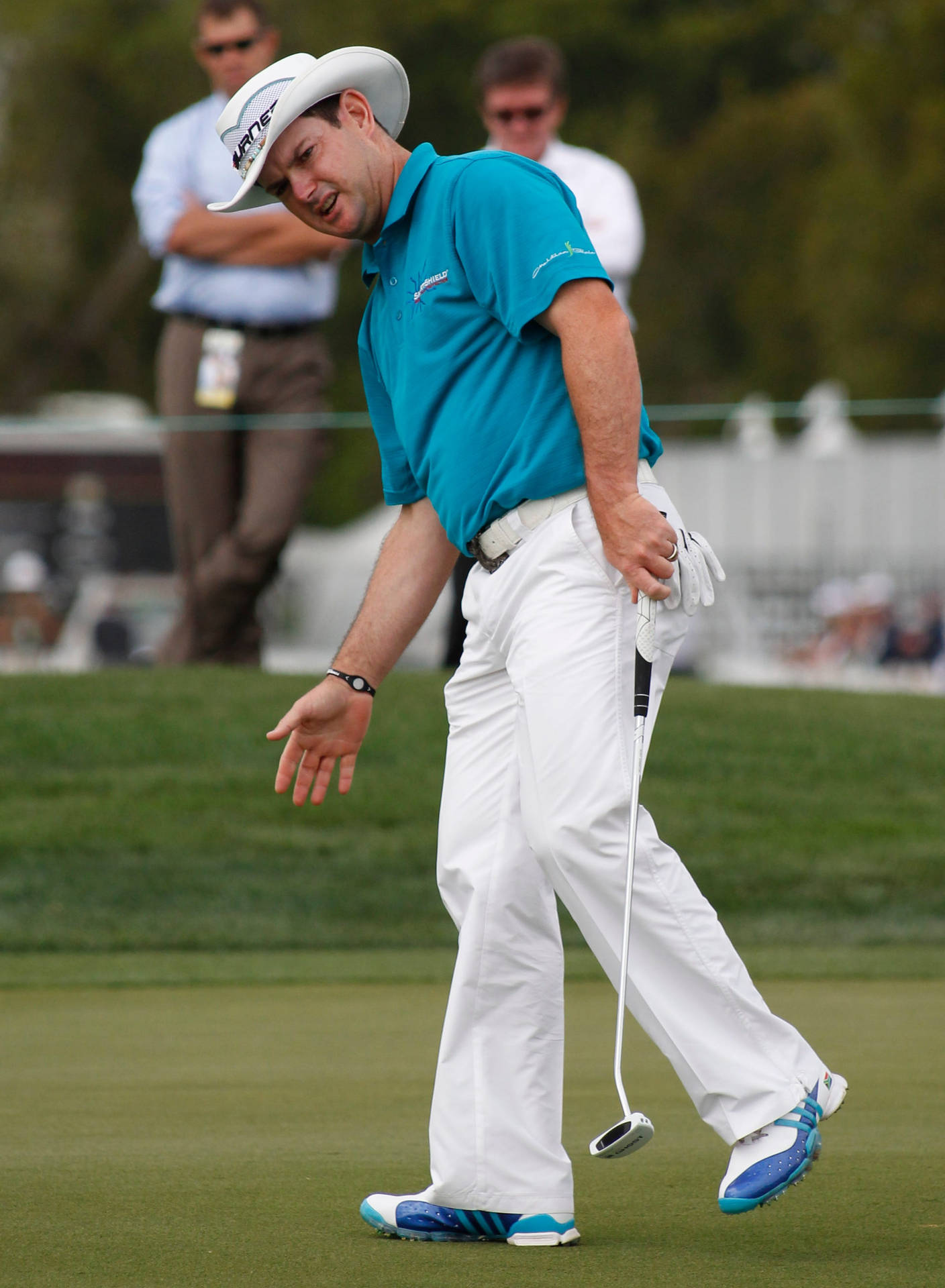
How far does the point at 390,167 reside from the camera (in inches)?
151

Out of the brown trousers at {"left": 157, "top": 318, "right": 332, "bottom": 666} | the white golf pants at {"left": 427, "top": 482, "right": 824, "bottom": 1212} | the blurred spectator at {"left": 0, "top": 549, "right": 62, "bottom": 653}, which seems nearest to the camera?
the white golf pants at {"left": 427, "top": 482, "right": 824, "bottom": 1212}

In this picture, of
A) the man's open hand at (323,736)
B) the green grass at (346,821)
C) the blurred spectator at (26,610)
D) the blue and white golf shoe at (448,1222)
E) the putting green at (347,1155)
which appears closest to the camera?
the putting green at (347,1155)

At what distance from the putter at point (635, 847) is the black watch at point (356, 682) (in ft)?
2.01

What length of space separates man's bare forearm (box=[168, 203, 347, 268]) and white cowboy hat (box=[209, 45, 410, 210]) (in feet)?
15.8

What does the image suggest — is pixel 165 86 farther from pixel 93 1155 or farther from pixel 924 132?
pixel 93 1155

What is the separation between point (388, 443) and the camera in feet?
13.5

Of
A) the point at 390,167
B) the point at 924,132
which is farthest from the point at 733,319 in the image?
the point at 390,167

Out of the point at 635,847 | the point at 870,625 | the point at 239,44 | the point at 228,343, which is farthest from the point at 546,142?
the point at 870,625

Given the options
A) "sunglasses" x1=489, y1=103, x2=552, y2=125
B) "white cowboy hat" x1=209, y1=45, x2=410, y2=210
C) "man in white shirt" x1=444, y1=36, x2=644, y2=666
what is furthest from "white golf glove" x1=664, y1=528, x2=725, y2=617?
"sunglasses" x1=489, y1=103, x2=552, y2=125

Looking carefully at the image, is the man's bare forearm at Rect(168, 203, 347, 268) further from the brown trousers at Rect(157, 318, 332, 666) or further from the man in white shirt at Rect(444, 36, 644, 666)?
the man in white shirt at Rect(444, 36, 644, 666)

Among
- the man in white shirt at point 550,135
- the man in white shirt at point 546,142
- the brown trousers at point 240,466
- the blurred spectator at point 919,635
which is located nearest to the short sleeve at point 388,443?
the man in white shirt at point 546,142

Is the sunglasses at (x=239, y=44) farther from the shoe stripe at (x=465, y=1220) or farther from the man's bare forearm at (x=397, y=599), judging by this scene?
the shoe stripe at (x=465, y=1220)

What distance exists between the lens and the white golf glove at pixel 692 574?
11.8 feet

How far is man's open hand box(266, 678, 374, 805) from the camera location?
3.96 m
